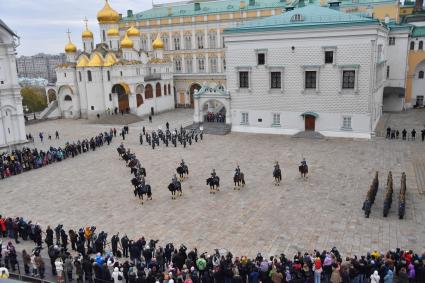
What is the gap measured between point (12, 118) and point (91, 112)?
12.5 m

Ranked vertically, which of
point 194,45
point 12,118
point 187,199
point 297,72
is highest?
point 194,45

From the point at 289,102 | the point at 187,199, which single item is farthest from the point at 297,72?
the point at 187,199

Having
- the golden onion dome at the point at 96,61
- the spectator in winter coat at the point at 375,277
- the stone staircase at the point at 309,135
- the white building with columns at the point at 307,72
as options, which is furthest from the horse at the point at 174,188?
the golden onion dome at the point at 96,61

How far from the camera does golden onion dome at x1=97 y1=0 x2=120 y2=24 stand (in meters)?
49.7

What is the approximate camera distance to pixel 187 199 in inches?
781

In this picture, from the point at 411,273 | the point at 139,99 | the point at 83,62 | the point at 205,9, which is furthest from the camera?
the point at 205,9

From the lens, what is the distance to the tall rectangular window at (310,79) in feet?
107

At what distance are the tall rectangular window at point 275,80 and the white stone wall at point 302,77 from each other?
1.45 ft

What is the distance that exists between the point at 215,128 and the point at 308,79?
9.42 metres

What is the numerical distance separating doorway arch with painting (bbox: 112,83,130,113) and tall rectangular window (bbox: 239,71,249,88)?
1493cm

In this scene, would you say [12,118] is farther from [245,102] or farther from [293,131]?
[293,131]

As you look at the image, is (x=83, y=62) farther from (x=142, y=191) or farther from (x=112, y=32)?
(x=142, y=191)

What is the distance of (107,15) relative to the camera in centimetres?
4975

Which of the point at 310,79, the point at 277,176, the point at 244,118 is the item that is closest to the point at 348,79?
the point at 310,79
